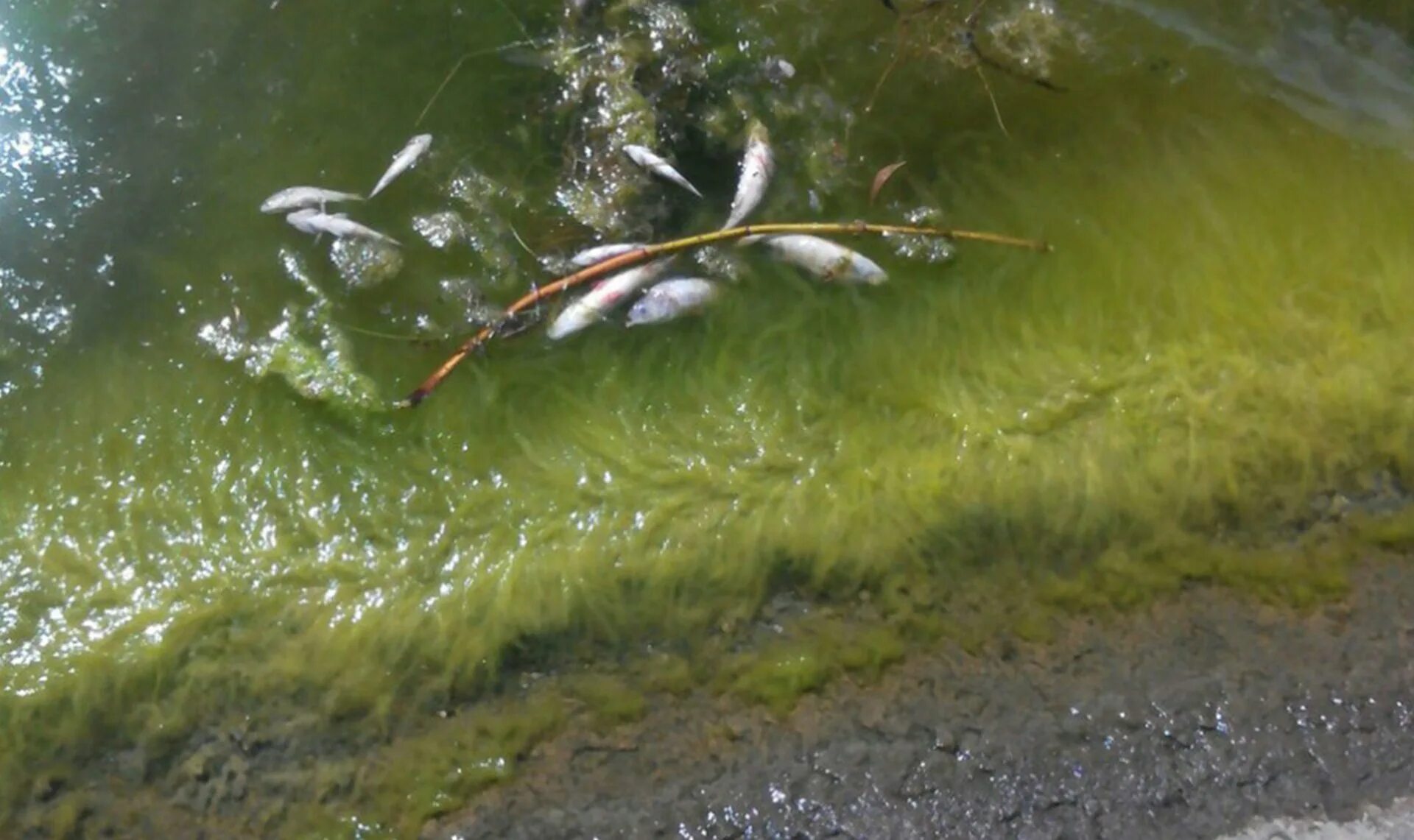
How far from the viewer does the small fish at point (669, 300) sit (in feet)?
6.16

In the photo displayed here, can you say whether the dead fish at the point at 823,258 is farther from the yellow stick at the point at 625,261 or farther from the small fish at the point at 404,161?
the small fish at the point at 404,161

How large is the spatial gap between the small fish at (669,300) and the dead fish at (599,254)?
0.10 metres

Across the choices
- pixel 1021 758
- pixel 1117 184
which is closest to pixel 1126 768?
pixel 1021 758

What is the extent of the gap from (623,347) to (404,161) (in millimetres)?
610

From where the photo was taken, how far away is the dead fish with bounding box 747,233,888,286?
75.7 inches

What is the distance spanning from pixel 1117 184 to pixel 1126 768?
49.6 inches

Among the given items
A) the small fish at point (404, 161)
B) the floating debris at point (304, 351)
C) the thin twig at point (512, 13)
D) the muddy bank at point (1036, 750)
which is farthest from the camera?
the thin twig at point (512, 13)

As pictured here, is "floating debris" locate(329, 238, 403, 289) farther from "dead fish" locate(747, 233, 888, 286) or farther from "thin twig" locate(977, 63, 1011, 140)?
"thin twig" locate(977, 63, 1011, 140)

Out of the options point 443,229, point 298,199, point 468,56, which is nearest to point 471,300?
point 443,229

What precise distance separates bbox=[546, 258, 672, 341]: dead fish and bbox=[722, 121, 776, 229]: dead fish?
0.19m

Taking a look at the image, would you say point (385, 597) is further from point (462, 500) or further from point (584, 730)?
point (584, 730)

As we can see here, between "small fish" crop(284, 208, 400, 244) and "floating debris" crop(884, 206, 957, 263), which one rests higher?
"small fish" crop(284, 208, 400, 244)

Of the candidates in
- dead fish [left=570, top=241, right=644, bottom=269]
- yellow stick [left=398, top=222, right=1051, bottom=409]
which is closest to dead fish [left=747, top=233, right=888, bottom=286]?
yellow stick [left=398, top=222, right=1051, bottom=409]

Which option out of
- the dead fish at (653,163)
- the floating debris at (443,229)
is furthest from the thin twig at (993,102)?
the floating debris at (443,229)
